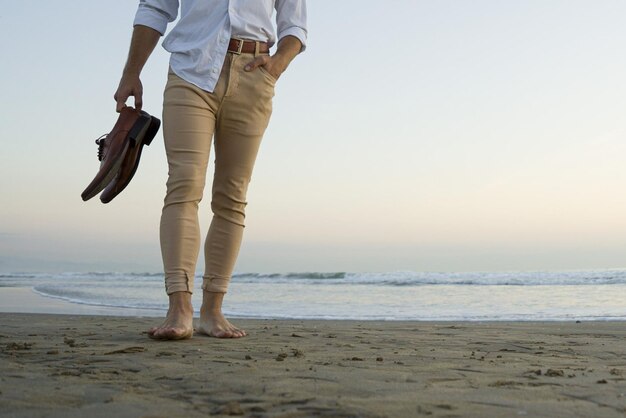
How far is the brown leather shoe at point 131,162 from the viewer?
3.20m

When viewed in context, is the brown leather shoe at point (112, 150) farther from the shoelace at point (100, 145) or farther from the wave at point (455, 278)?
the wave at point (455, 278)

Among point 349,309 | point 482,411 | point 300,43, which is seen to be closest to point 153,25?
point 300,43

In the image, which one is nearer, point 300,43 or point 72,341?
point 72,341

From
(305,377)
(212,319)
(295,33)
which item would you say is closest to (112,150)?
(212,319)

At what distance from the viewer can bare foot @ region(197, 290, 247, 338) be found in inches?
133

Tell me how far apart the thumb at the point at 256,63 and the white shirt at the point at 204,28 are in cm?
11

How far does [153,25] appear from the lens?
337 cm

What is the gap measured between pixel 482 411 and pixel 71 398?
1.07 metres

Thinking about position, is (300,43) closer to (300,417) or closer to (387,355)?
(387,355)

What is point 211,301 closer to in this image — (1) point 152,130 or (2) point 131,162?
(2) point 131,162

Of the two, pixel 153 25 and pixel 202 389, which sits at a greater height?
pixel 153 25

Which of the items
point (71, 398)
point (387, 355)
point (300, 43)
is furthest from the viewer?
point (300, 43)

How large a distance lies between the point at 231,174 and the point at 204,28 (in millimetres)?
722

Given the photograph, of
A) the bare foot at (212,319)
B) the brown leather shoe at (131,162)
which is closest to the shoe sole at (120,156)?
the brown leather shoe at (131,162)
